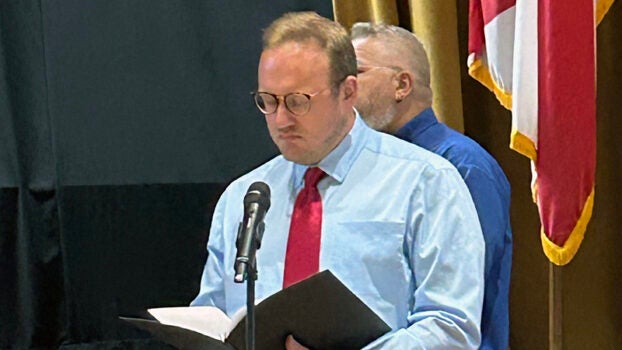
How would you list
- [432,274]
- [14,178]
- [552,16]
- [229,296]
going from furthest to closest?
Result: [14,178] → [552,16] → [229,296] → [432,274]

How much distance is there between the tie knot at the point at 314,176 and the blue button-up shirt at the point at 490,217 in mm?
546

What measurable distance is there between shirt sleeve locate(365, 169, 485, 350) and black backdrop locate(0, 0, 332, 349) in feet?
5.45

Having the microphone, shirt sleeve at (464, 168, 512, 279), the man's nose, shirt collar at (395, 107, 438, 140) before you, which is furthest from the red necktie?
shirt collar at (395, 107, 438, 140)

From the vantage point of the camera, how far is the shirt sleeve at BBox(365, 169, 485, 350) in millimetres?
1584

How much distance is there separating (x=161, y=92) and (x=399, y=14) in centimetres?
91

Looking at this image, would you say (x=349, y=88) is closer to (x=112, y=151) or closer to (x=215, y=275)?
(x=215, y=275)

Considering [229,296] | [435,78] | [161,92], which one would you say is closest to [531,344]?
[435,78]

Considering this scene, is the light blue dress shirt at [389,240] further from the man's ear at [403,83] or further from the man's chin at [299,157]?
the man's ear at [403,83]

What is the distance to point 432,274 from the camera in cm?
162

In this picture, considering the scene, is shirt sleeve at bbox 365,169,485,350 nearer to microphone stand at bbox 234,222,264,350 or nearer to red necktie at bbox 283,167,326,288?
red necktie at bbox 283,167,326,288

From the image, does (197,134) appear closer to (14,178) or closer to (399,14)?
(14,178)

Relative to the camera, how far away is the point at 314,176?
1.81m

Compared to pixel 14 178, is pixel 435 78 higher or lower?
higher

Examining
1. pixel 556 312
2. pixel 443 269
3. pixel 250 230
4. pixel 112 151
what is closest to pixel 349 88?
pixel 443 269
